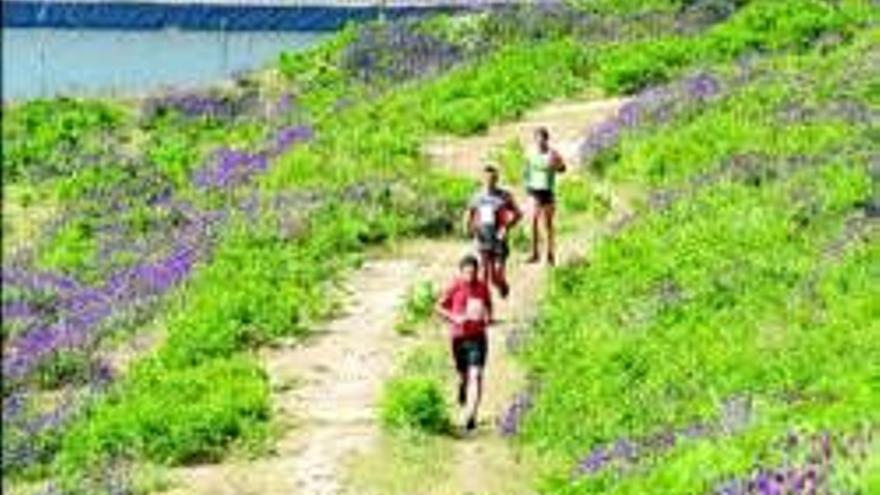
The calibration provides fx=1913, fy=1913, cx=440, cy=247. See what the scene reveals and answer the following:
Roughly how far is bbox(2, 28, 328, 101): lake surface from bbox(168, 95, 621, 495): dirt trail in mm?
20951

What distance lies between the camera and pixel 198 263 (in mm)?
28156

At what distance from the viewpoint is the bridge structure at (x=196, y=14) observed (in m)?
58.1

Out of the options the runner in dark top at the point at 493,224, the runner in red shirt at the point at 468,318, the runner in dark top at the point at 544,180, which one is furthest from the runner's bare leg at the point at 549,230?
the runner in red shirt at the point at 468,318

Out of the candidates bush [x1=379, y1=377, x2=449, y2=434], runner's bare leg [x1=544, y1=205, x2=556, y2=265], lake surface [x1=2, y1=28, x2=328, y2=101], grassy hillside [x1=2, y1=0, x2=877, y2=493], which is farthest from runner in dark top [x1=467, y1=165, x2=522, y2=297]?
lake surface [x1=2, y1=28, x2=328, y2=101]

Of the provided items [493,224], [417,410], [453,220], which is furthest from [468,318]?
[453,220]

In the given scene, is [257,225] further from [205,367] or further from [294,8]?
[294,8]

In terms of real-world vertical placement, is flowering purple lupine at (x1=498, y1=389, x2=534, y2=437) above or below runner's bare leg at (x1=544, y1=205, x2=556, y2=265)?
below

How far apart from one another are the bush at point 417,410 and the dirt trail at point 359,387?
10.5 inches

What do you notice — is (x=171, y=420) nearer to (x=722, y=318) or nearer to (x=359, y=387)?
(x=359, y=387)

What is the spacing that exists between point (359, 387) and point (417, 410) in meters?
2.64

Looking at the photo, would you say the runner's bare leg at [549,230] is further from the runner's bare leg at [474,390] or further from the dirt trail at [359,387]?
the runner's bare leg at [474,390]

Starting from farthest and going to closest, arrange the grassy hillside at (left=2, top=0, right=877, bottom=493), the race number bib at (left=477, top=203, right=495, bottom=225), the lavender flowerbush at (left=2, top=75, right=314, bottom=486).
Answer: the race number bib at (left=477, top=203, right=495, bottom=225) → the lavender flowerbush at (left=2, top=75, right=314, bottom=486) → the grassy hillside at (left=2, top=0, right=877, bottom=493)

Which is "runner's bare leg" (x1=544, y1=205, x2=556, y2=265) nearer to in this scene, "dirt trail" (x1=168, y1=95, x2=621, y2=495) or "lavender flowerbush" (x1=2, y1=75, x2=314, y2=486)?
"dirt trail" (x1=168, y1=95, x2=621, y2=495)

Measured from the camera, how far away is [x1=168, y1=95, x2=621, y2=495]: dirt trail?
18.1m
